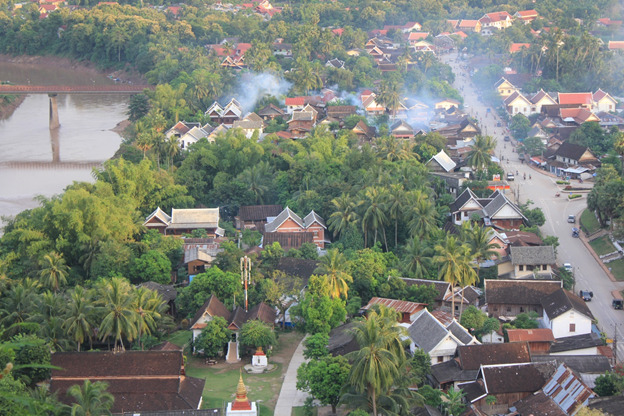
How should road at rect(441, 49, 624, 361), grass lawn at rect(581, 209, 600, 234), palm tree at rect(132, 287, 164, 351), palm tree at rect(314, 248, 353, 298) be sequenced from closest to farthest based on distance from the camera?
palm tree at rect(132, 287, 164, 351)
palm tree at rect(314, 248, 353, 298)
road at rect(441, 49, 624, 361)
grass lawn at rect(581, 209, 600, 234)

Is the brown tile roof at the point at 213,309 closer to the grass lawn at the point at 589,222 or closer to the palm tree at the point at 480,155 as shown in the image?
the grass lawn at the point at 589,222

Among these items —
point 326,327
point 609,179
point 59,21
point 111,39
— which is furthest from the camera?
point 59,21

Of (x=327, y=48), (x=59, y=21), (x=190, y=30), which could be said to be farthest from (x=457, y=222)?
(x=59, y=21)

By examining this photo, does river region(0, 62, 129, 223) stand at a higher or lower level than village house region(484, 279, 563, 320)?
lower

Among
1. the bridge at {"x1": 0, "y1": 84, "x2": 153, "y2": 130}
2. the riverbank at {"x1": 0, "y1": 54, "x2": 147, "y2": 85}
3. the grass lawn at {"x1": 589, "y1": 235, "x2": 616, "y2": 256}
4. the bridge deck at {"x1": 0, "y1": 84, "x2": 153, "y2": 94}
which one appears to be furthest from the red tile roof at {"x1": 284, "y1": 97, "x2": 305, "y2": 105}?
the grass lawn at {"x1": 589, "y1": 235, "x2": 616, "y2": 256}

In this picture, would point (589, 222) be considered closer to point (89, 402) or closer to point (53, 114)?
point (89, 402)

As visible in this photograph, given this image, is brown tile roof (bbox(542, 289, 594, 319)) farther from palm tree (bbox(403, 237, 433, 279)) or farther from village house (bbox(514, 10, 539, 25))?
village house (bbox(514, 10, 539, 25))

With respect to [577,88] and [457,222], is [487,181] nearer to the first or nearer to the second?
[457,222]
